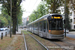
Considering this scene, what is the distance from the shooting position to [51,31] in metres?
13.0

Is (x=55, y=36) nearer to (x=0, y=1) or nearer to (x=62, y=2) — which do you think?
(x=62, y=2)

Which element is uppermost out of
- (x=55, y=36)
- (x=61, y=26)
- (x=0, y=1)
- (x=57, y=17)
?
A: (x=0, y=1)

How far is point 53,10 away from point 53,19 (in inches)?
386

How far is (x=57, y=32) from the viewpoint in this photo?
42.5 ft

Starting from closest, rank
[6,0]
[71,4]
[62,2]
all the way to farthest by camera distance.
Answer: [71,4], [62,2], [6,0]

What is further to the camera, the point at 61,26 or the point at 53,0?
the point at 53,0

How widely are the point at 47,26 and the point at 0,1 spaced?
1298 centimetres

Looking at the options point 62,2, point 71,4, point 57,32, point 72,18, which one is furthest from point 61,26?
point 72,18

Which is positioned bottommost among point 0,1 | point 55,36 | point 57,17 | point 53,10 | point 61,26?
point 55,36

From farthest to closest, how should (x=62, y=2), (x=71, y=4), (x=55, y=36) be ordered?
(x=62, y=2), (x=71, y=4), (x=55, y=36)

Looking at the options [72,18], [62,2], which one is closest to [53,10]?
[62,2]

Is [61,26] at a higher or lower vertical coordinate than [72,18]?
lower

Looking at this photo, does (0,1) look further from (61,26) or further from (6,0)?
(61,26)

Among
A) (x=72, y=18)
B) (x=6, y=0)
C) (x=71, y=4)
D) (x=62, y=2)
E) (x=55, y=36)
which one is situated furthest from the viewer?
(x=72, y=18)
